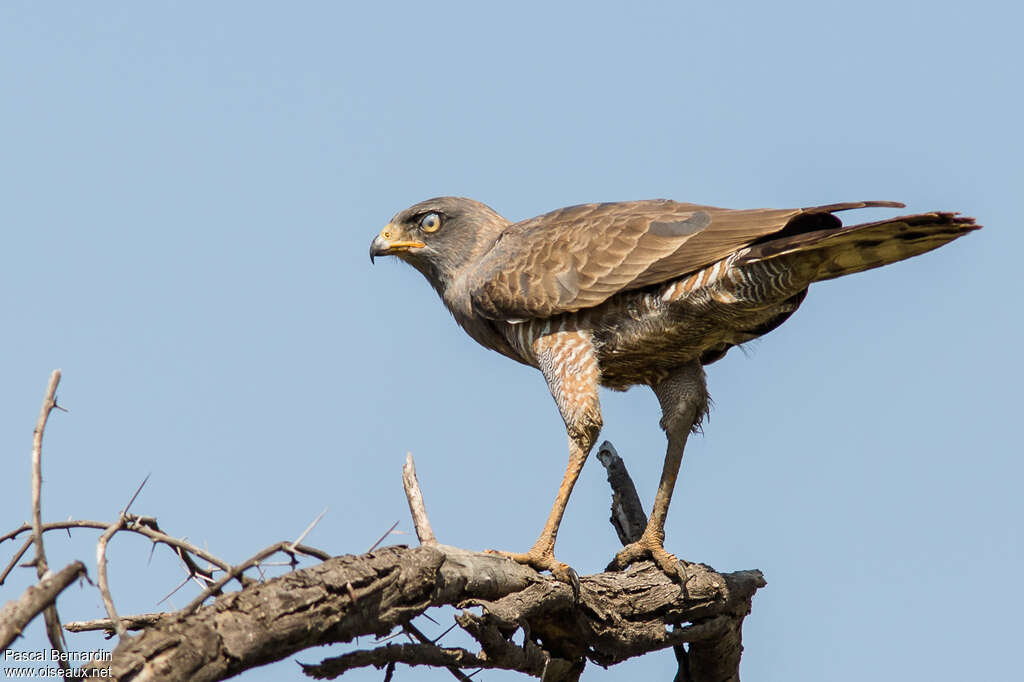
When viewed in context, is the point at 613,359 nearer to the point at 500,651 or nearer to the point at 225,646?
the point at 500,651

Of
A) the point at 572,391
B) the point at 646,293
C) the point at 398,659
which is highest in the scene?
the point at 646,293

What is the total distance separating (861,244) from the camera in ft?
20.9

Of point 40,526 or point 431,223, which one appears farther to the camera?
point 431,223

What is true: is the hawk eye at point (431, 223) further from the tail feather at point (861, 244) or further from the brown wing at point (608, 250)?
the tail feather at point (861, 244)

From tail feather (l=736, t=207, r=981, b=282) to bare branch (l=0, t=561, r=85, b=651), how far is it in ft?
14.4

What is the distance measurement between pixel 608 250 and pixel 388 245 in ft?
6.33

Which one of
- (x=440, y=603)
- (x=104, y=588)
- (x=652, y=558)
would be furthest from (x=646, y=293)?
(x=104, y=588)

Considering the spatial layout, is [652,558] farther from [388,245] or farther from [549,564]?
[388,245]

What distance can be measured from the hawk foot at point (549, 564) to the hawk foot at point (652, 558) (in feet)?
2.87

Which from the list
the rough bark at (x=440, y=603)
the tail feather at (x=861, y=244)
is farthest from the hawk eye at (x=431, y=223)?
the rough bark at (x=440, y=603)

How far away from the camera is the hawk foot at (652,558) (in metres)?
6.98

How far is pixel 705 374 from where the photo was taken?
26.3 feet

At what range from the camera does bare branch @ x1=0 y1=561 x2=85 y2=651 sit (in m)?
3.30

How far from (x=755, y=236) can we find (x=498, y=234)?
2238mm
